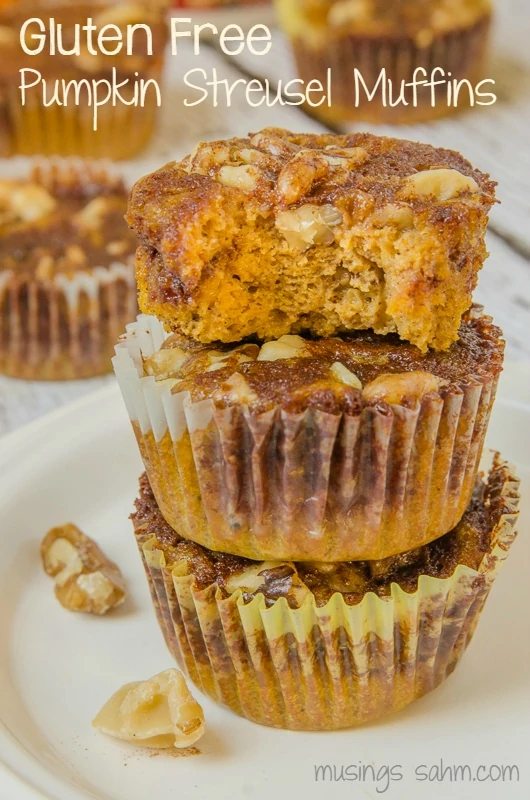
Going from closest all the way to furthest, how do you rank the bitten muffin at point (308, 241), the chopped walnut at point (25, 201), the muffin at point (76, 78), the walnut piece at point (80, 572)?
the bitten muffin at point (308, 241), the walnut piece at point (80, 572), the chopped walnut at point (25, 201), the muffin at point (76, 78)

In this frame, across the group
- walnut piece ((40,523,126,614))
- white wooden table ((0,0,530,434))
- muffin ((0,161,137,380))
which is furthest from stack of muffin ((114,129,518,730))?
white wooden table ((0,0,530,434))

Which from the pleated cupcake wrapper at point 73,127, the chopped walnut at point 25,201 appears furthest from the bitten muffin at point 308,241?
the pleated cupcake wrapper at point 73,127

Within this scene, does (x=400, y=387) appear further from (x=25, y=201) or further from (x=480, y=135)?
(x=480, y=135)

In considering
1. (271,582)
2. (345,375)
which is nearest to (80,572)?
(271,582)

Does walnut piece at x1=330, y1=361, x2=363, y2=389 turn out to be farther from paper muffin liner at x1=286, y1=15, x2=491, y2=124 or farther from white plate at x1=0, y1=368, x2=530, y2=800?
paper muffin liner at x1=286, y1=15, x2=491, y2=124

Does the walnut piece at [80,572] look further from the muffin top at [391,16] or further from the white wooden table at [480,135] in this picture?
the muffin top at [391,16]

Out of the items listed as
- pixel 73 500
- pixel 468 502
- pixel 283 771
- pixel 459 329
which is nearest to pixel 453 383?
pixel 459 329

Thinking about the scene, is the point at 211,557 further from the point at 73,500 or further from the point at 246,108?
the point at 246,108
